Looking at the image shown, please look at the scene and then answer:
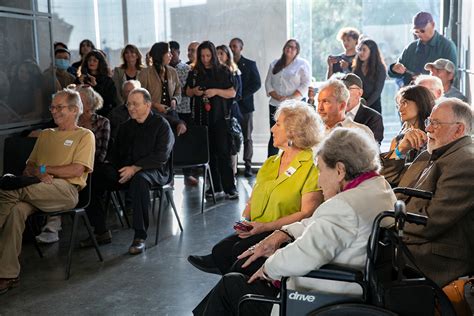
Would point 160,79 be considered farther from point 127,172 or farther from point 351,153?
point 351,153

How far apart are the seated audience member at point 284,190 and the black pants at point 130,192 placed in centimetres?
174

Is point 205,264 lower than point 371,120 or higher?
lower

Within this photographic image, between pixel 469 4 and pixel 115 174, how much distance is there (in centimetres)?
365

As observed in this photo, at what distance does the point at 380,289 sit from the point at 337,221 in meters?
0.27

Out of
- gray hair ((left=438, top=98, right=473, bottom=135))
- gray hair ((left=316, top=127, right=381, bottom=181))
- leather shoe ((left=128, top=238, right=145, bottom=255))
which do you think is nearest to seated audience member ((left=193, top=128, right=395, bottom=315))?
gray hair ((left=316, top=127, right=381, bottom=181))

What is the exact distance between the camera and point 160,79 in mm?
6707

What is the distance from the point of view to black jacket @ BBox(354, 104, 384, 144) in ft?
14.9

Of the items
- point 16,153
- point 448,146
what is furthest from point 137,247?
point 448,146

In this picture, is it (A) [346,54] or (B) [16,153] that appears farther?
(A) [346,54]

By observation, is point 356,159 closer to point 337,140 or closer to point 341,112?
point 337,140

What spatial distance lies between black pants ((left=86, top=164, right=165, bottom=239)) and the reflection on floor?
201mm

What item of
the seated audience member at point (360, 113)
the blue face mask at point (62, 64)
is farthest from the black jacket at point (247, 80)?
the seated audience member at point (360, 113)

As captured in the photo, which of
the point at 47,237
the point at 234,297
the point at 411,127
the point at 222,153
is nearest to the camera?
the point at 234,297

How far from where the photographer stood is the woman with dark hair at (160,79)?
6.69 m
